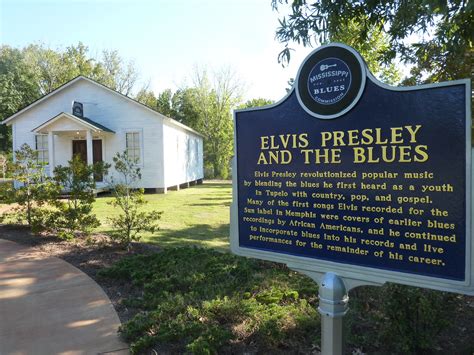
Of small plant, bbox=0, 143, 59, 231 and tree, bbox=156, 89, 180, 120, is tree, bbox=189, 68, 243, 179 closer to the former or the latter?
tree, bbox=156, 89, 180, 120

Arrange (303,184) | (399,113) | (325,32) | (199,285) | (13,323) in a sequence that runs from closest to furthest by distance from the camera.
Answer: (399,113), (303,184), (13,323), (325,32), (199,285)

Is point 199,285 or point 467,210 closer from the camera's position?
point 467,210

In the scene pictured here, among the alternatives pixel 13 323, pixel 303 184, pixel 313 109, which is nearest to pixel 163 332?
pixel 13 323

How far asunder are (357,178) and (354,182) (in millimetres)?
31

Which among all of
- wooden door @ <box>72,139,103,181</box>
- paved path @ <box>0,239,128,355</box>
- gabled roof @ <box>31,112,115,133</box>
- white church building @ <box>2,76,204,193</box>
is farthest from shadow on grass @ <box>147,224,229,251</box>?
wooden door @ <box>72,139,103,181</box>

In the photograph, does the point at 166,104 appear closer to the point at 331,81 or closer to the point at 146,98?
the point at 146,98

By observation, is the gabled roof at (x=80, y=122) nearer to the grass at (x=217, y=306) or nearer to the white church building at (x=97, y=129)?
the white church building at (x=97, y=129)

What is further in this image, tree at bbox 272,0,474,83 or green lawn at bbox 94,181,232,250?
green lawn at bbox 94,181,232,250

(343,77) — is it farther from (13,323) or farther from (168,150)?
(168,150)

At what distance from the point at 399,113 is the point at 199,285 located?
3467mm

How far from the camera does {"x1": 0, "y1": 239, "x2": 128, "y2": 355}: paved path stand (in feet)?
12.0

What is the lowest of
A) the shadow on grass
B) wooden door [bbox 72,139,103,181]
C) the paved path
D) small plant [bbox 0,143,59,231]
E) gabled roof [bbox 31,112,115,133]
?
the paved path

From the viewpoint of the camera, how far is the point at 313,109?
2.63 m

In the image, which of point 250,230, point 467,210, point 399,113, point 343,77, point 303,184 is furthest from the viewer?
point 250,230
